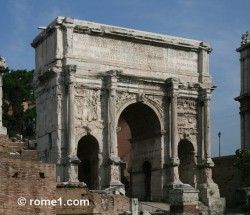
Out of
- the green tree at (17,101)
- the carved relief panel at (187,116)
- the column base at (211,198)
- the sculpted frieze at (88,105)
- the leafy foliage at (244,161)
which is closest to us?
the sculpted frieze at (88,105)

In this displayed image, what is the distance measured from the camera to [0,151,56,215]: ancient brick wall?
13.8m

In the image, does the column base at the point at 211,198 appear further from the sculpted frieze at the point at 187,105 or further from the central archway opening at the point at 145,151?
the sculpted frieze at the point at 187,105

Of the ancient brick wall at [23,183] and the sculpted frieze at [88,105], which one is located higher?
the sculpted frieze at [88,105]

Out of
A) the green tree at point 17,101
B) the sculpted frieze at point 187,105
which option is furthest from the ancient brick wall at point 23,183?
the green tree at point 17,101

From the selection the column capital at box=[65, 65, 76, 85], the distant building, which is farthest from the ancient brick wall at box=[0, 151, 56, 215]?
the distant building

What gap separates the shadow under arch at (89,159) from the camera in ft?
116

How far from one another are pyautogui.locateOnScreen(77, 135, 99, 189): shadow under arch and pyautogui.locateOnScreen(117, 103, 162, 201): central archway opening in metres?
3.10

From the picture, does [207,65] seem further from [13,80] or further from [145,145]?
[13,80]

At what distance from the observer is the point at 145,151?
129 feet

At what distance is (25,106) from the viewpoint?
61781mm

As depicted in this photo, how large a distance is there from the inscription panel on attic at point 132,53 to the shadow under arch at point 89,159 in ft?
15.8

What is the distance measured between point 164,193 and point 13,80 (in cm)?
2381

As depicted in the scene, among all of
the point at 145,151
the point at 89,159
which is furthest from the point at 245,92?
the point at 89,159

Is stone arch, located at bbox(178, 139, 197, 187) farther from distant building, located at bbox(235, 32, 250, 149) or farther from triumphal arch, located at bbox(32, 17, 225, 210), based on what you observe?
distant building, located at bbox(235, 32, 250, 149)
